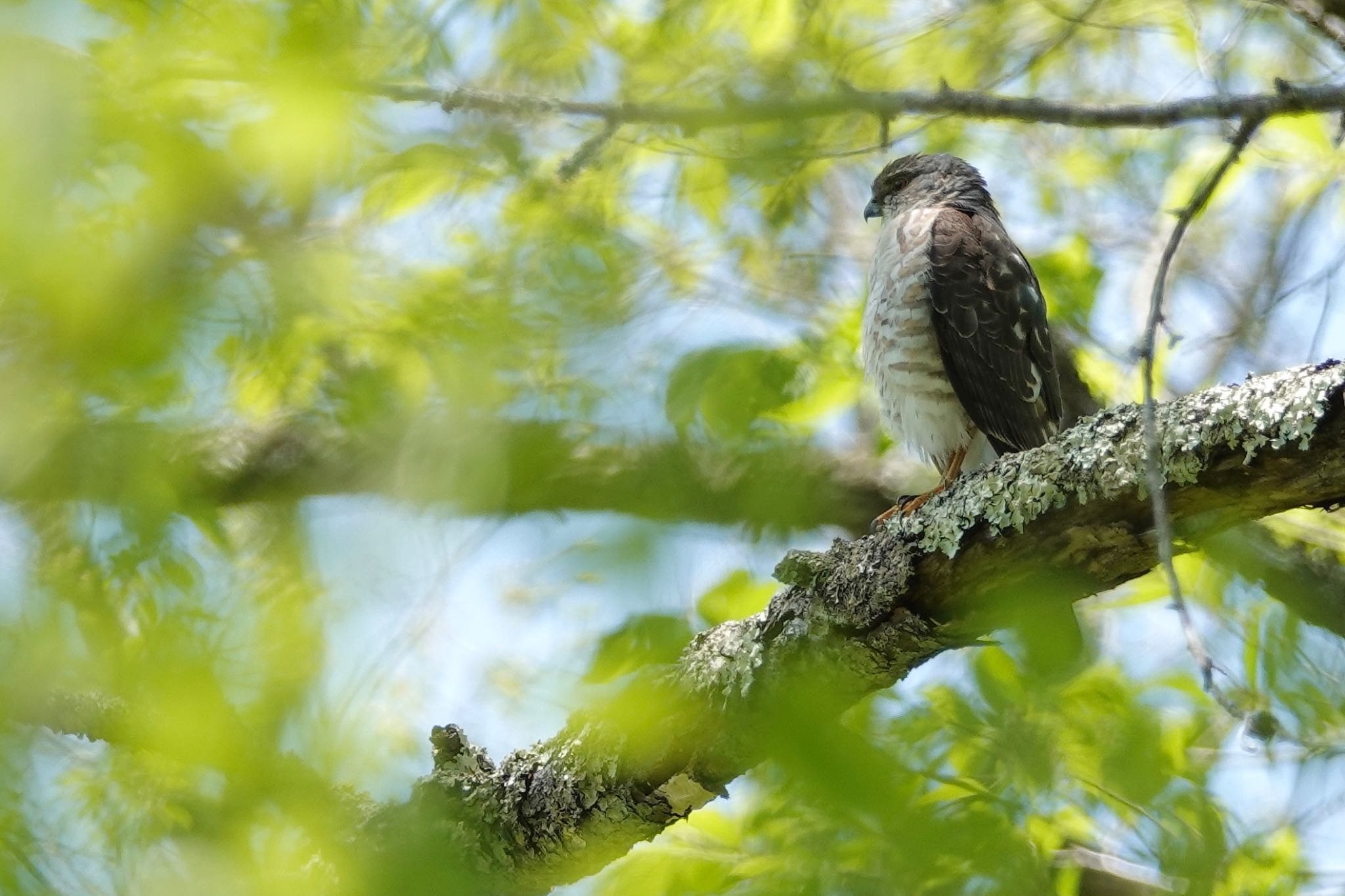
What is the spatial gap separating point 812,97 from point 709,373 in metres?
0.60

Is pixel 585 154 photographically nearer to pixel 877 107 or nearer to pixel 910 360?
pixel 877 107

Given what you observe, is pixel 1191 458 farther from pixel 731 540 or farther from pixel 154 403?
pixel 154 403

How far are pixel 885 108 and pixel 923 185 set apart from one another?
394cm

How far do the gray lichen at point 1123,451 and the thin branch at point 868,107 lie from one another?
550 millimetres

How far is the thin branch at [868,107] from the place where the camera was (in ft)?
4.99

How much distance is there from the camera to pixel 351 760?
1299 millimetres

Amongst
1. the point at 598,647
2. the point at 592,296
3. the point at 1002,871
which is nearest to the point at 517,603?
the point at 598,647

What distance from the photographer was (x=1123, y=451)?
2.53m

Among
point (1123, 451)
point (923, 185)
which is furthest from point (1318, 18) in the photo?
point (923, 185)

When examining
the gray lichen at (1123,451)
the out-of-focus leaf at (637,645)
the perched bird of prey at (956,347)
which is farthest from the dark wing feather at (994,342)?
the out-of-focus leaf at (637,645)

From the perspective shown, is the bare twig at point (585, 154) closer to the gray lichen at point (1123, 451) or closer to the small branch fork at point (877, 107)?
the small branch fork at point (877, 107)

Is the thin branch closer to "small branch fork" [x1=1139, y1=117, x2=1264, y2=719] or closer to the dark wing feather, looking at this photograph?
"small branch fork" [x1=1139, y1=117, x2=1264, y2=719]

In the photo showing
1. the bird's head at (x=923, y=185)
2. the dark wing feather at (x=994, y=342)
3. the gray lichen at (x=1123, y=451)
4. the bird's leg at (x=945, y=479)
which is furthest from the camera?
the bird's head at (x=923, y=185)

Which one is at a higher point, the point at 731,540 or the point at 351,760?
the point at 731,540
